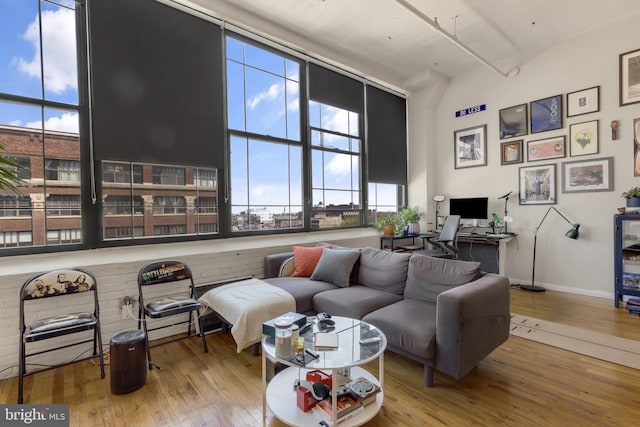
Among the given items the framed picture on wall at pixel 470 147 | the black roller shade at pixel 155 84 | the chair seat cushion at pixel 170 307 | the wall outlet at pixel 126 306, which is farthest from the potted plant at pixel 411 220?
the wall outlet at pixel 126 306

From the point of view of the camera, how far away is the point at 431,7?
3.87 meters

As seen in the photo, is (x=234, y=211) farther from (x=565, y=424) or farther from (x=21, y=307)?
(x=565, y=424)

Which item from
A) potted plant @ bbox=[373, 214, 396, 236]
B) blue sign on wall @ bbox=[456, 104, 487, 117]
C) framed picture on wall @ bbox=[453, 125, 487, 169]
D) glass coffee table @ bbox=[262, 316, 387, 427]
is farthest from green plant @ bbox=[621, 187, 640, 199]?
glass coffee table @ bbox=[262, 316, 387, 427]

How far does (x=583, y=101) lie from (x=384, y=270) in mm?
4134

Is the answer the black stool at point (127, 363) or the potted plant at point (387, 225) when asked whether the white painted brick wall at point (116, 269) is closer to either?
the black stool at point (127, 363)

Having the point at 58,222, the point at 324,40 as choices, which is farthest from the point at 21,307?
the point at 324,40

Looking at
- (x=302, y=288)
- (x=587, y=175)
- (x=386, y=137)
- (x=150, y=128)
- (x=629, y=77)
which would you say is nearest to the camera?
(x=302, y=288)

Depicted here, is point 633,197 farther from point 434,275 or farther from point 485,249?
point 434,275

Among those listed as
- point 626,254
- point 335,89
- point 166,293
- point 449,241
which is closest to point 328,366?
point 166,293

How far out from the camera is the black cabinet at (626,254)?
151 inches

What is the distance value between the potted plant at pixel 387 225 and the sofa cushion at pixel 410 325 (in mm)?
2723

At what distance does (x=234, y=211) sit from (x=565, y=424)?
3684 mm

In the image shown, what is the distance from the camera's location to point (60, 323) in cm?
226

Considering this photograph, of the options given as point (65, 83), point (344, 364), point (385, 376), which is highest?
Answer: point (65, 83)
